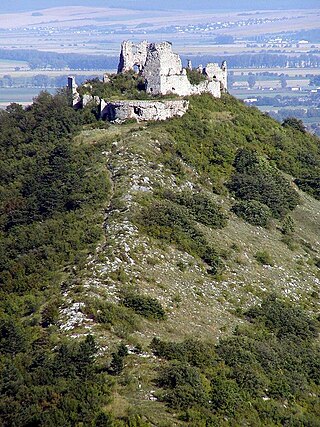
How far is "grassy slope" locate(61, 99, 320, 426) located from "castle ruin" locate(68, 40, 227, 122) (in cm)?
104

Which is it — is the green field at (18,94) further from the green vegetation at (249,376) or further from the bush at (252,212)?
the green vegetation at (249,376)

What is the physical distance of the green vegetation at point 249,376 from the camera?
21.0 meters

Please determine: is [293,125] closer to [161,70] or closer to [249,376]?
[161,70]

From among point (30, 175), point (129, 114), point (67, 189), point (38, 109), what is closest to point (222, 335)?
point (67, 189)

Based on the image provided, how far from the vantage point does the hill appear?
69.4 ft

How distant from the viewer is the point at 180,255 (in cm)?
3144

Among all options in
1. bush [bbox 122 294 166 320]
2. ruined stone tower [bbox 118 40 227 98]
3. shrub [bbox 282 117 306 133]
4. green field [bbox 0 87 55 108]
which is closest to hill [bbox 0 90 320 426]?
bush [bbox 122 294 166 320]

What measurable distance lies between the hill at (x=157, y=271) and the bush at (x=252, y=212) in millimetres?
79

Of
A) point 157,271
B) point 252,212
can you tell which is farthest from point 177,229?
point 252,212

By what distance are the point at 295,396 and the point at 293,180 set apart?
24.4 meters

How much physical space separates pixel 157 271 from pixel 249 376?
6.88 meters

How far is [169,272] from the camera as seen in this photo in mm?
29516

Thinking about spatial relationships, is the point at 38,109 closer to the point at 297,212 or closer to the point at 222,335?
the point at 297,212

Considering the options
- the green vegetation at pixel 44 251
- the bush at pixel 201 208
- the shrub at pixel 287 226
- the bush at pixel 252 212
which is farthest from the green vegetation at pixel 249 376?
the shrub at pixel 287 226
